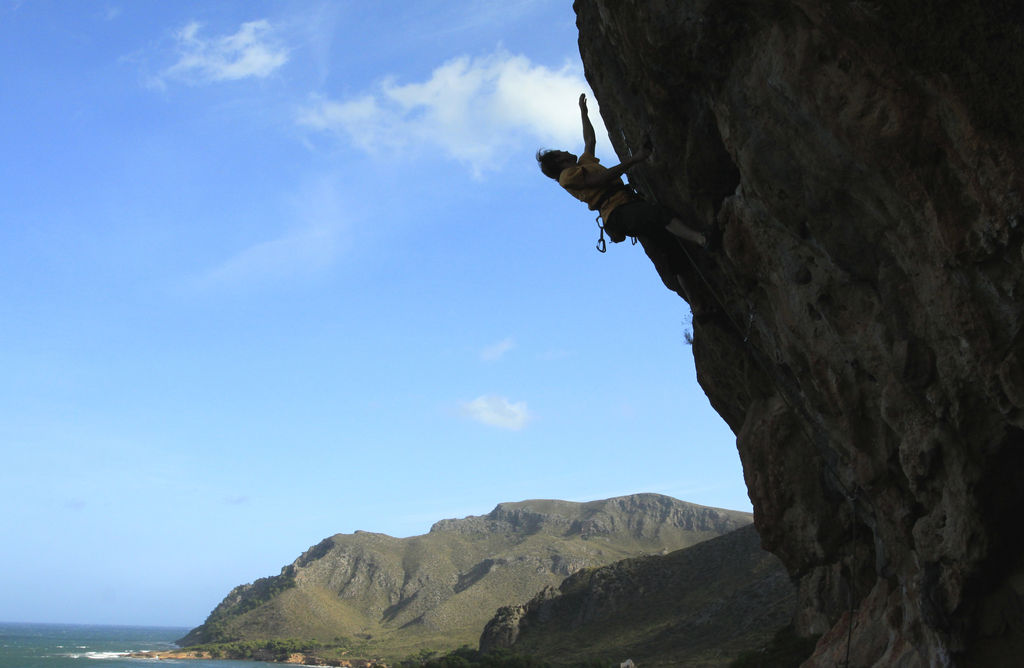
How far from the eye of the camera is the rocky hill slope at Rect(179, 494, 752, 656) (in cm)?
9919

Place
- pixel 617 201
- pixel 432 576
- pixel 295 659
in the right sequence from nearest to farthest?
Result: 1. pixel 617 201
2. pixel 295 659
3. pixel 432 576

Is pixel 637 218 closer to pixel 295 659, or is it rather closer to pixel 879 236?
pixel 879 236

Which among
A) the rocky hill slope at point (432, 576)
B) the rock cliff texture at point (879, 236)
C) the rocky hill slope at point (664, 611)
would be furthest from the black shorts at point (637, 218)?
the rocky hill slope at point (432, 576)

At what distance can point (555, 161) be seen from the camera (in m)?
10.6

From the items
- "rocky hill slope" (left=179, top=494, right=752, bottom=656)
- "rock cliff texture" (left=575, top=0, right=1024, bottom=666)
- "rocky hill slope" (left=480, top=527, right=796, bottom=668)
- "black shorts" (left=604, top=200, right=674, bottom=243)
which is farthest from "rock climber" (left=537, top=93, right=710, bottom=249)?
"rocky hill slope" (left=179, top=494, right=752, bottom=656)

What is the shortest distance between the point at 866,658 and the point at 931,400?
428 centimetres

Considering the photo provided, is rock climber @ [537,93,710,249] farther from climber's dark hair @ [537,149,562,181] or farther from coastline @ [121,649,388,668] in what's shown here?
coastline @ [121,649,388,668]

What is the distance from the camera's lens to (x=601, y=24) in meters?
9.53

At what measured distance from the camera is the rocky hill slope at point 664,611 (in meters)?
38.3

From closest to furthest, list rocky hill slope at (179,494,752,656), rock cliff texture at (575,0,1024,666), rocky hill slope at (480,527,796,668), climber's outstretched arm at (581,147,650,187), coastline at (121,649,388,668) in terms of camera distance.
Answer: rock cliff texture at (575,0,1024,666) → climber's outstretched arm at (581,147,650,187) → rocky hill slope at (480,527,796,668) → coastline at (121,649,388,668) → rocky hill slope at (179,494,752,656)

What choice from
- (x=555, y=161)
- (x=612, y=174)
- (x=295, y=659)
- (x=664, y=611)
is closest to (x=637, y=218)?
(x=612, y=174)

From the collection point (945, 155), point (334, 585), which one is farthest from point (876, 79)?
point (334, 585)

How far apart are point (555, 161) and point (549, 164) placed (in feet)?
0.32

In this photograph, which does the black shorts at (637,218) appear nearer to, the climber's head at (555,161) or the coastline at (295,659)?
the climber's head at (555,161)
